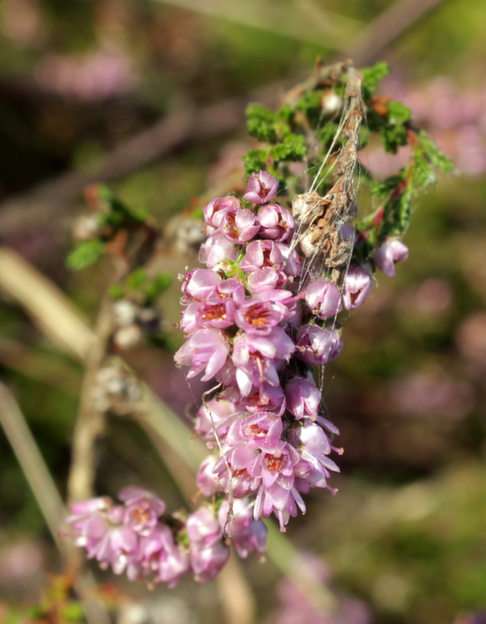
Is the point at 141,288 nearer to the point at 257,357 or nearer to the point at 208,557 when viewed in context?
the point at 208,557

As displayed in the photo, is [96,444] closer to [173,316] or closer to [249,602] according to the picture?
[249,602]

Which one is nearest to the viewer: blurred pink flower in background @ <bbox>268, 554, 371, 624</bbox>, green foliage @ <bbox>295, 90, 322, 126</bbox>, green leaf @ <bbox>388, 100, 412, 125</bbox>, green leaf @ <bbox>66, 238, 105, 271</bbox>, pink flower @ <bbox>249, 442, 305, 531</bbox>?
pink flower @ <bbox>249, 442, 305, 531</bbox>

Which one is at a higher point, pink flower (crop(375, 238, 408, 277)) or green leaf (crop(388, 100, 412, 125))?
green leaf (crop(388, 100, 412, 125))

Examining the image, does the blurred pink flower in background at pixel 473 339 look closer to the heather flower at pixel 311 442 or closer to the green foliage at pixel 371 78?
the green foliage at pixel 371 78

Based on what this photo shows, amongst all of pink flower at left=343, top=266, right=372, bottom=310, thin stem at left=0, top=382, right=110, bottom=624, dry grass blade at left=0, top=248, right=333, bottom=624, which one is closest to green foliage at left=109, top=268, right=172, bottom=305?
dry grass blade at left=0, top=248, right=333, bottom=624

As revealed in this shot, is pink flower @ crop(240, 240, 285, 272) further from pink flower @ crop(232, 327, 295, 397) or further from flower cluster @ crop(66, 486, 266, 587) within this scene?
flower cluster @ crop(66, 486, 266, 587)

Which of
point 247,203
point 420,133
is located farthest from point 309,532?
point 247,203
